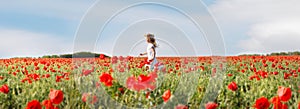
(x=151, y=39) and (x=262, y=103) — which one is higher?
(x=151, y=39)

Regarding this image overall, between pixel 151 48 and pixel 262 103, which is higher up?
pixel 151 48

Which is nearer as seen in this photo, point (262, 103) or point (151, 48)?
point (262, 103)

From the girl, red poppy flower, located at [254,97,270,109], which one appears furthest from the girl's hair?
red poppy flower, located at [254,97,270,109]

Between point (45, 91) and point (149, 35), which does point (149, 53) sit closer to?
point (149, 35)

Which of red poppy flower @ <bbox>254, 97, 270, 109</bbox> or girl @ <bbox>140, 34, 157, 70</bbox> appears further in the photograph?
girl @ <bbox>140, 34, 157, 70</bbox>

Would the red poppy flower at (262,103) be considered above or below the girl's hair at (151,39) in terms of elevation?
below

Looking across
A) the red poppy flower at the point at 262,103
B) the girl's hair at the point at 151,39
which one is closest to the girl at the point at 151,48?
the girl's hair at the point at 151,39

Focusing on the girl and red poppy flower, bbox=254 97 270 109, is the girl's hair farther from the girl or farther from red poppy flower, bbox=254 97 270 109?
red poppy flower, bbox=254 97 270 109

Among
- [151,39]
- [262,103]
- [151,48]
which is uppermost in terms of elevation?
[151,39]

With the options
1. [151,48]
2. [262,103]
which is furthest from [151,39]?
[262,103]

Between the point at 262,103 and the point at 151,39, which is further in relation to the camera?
the point at 151,39

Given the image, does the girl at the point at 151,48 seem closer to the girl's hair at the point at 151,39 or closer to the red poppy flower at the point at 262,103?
the girl's hair at the point at 151,39

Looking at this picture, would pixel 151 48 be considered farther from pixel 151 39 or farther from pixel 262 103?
pixel 262 103

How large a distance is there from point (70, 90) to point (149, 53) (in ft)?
16.6
